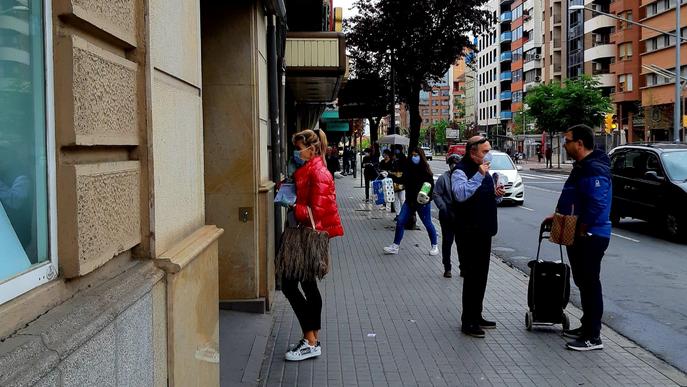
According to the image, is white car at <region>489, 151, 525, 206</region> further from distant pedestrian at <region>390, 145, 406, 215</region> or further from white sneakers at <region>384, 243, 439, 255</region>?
white sneakers at <region>384, 243, 439, 255</region>

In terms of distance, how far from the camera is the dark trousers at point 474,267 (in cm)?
664

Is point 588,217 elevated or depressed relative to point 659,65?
depressed

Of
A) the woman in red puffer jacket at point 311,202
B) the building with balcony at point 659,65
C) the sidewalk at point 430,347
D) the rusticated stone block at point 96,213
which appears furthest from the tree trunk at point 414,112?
the building with balcony at point 659,65

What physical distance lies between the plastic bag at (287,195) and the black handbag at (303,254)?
0.63ft

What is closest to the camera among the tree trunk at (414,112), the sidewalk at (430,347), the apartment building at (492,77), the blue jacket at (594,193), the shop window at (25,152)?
the shop window at (25,152)

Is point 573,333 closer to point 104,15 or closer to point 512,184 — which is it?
point 104,15

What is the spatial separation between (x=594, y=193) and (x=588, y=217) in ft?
0.70

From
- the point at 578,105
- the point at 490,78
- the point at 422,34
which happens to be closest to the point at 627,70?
the point at 578,105

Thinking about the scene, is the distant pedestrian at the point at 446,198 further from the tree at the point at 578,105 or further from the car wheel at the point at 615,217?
the tree at the point at 578,105

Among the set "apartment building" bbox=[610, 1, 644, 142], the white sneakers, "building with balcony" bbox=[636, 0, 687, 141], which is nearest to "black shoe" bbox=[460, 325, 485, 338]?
the white sneakers

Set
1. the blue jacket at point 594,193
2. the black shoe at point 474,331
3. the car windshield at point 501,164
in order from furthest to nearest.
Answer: the car windshield at point 501,164 < the black shoe at point 474,331 < the blue jacket at point 594,193

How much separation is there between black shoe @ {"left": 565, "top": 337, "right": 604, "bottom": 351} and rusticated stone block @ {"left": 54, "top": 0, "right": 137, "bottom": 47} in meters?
4.90

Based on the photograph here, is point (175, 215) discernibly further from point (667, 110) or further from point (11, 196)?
point (667, 110)

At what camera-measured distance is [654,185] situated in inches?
571
